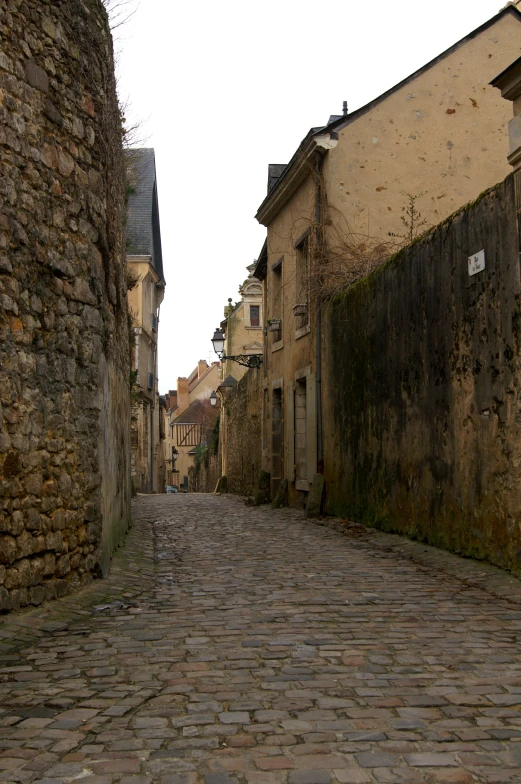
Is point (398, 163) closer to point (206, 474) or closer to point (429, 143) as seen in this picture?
point (429, 143)

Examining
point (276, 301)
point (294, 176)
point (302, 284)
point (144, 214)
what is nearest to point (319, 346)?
point (302, 284)

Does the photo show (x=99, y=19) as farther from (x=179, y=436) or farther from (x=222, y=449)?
(x=179, y=436)

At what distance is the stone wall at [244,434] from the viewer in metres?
19.1

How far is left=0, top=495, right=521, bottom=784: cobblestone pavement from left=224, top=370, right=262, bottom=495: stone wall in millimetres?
11633

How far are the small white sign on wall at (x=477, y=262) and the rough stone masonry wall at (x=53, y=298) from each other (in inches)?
125

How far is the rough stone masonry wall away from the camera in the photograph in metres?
5.30

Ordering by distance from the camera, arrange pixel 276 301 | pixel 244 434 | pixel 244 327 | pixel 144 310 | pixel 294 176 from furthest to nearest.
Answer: pixel 244 327, pixel 144 310, pixel 244 434, pixel 276 301, pixel 294 176

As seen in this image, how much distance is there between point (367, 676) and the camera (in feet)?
13.2

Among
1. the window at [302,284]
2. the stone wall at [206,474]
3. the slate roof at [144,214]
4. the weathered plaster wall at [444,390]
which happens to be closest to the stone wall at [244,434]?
the window at [302,284]

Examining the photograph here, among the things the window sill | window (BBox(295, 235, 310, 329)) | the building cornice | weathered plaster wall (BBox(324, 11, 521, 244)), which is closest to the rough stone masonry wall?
the building cornice

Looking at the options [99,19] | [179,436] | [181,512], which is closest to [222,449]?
[181,512]

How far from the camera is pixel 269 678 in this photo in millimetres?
3994

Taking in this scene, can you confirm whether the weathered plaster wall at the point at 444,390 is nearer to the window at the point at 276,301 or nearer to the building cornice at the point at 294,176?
the building cornice at the point at 294,176

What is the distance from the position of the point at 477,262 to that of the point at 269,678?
178 inches
